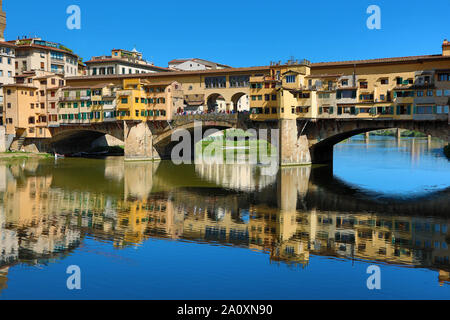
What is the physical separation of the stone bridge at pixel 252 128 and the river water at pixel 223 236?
28.6ft

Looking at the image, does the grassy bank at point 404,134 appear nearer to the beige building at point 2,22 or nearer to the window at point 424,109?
the window at point 424,109

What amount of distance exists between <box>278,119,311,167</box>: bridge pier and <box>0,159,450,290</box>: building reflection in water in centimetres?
857

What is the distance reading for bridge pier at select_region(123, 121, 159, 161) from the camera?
6925 cm

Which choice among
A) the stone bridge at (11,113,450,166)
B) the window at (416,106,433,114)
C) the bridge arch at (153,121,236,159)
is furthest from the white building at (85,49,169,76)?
the window at (416,106,433,114)

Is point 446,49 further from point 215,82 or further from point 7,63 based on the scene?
point 7,63

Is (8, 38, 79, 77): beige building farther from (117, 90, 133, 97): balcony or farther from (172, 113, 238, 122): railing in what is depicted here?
(172, 113, 238, 122): railing

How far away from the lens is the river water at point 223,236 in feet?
61.7

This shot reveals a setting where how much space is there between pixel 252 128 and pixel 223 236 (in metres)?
37.1

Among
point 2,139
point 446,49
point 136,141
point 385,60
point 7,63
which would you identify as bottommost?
point 136,141

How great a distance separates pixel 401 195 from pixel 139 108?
41.8m

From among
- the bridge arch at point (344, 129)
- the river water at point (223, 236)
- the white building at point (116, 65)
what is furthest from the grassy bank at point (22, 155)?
the bridge arch at point (344, 129)

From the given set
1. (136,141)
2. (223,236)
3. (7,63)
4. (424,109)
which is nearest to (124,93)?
(136,141)

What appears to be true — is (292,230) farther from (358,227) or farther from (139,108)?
(139,108)

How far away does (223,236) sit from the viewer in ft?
87.6
